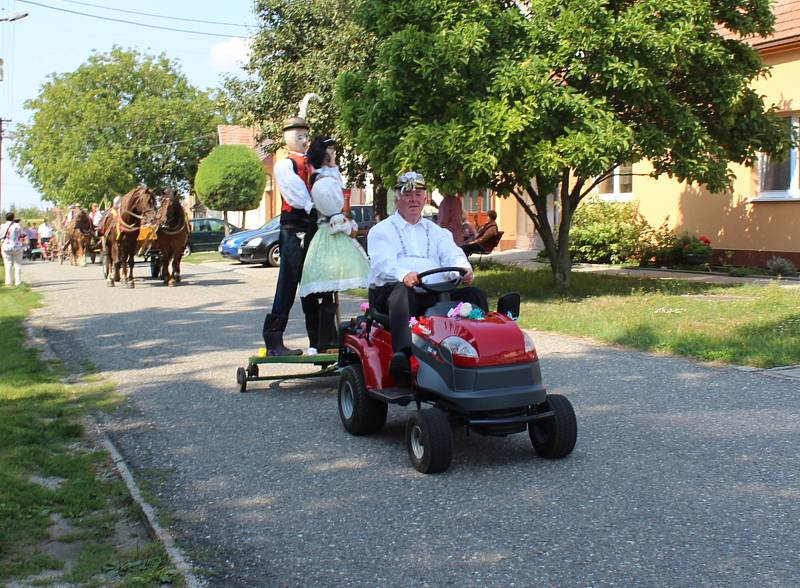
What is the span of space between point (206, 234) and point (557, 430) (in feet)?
129

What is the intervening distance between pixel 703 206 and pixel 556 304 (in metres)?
7.79

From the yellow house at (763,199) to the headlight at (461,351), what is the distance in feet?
39.6

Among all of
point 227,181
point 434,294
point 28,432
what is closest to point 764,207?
point 434,294

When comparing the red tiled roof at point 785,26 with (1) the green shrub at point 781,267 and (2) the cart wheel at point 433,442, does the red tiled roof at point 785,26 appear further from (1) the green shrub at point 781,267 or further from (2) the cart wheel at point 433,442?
(2) the cart wheel at point 433,442

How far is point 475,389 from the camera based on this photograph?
563 centimetres

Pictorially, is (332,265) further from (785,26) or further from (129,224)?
(785,26)

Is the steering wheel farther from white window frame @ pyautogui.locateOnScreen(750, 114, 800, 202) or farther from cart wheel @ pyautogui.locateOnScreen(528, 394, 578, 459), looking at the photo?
white window frame @ pyautogui.locateOnScreen(750, 114, 800, 202)

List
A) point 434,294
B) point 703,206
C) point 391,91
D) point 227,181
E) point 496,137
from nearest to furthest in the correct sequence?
1. point 434,294
2. point 496,137
3. point 391,91
4. point 703,206
5. point 227,181

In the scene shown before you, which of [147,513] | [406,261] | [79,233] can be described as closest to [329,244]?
[406,261]

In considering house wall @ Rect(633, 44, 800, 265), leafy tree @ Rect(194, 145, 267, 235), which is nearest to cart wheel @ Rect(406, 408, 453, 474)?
house wall @ Rect(633, 44, 800, 265)

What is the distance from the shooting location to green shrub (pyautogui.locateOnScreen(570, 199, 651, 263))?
71.7 feet

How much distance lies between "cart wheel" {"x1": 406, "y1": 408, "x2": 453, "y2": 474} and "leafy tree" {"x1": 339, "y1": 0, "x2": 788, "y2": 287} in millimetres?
7754

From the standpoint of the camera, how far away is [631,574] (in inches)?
162

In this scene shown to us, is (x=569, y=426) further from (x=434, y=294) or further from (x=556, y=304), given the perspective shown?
(x=556, y=304)
